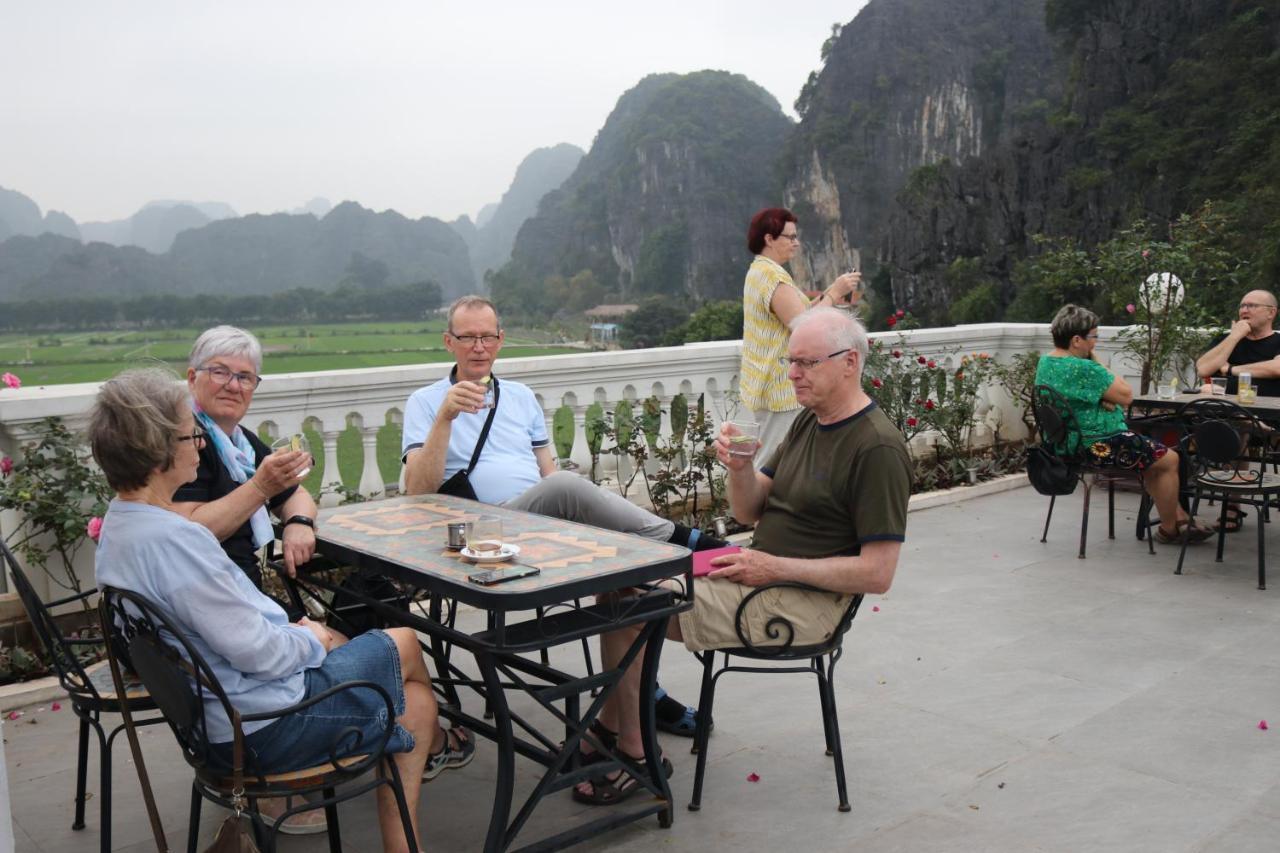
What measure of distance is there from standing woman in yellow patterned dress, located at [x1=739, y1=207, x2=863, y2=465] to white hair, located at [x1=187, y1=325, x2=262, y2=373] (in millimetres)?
2347

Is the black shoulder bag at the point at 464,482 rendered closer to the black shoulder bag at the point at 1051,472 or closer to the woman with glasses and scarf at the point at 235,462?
the woman with glasses and scarf at the point at 235,462

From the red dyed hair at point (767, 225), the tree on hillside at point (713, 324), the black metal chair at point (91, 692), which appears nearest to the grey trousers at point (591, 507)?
the black metal chair at point (91, 692)

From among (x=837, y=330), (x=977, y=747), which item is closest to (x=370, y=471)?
(x=837, y=330)

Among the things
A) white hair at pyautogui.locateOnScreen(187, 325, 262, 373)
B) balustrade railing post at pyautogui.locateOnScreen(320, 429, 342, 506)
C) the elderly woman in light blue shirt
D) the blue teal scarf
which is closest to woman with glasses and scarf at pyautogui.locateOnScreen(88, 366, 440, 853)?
the elderly woman in light blue shirt

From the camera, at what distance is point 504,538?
2.64 meters

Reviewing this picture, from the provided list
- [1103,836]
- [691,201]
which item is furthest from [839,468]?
[691,201]

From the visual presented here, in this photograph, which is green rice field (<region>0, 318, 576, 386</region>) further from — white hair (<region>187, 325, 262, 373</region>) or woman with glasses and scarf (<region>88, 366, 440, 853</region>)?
woman with glasses and scarf (<region>88, 366, 440, 853</region>)

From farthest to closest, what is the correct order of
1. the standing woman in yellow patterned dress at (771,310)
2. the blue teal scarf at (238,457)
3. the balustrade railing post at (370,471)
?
the balustrade railing post at (370,471), the standing woman in yellow patterned dress at (771,310), the blue teal scarf at (238,457)

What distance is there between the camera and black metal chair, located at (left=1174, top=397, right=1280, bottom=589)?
15.7ft

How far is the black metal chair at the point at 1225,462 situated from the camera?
4789mm

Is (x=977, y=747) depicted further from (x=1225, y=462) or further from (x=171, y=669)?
(x=1225, y=462)

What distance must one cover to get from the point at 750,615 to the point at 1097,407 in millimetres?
3256

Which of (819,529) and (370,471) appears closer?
(819,529)

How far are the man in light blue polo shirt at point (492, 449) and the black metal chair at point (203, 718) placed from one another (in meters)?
1.04
